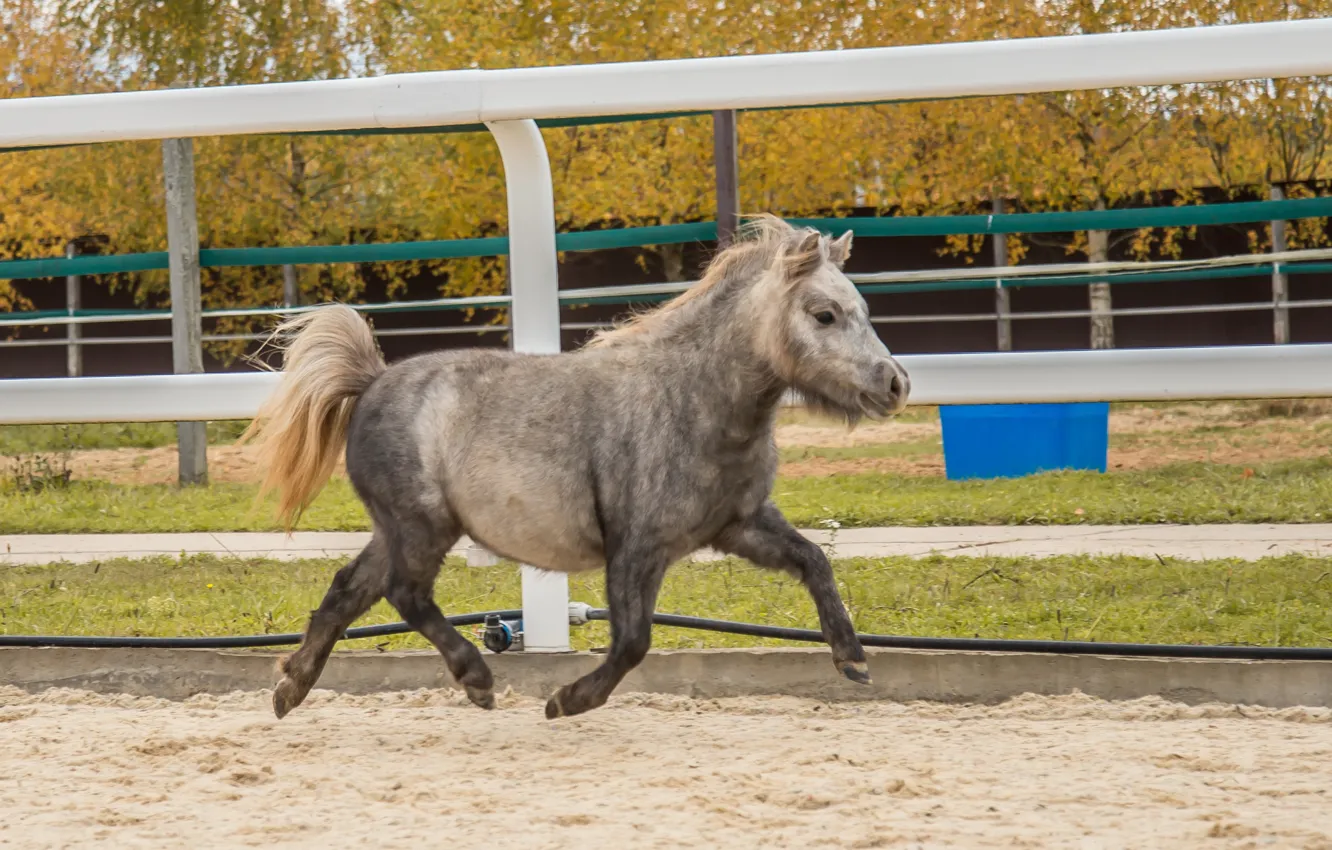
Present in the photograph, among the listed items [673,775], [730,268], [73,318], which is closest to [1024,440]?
[730,268]

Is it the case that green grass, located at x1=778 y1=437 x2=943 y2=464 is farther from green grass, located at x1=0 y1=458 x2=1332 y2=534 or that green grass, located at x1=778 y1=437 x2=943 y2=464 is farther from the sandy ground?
the sandy ground

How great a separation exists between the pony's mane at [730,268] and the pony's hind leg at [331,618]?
985 millimetres

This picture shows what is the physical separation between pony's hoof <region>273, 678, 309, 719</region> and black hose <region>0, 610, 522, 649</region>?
48 centimetres

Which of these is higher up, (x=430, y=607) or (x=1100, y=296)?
(x=1100, y=296)

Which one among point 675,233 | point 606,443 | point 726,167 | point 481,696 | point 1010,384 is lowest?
point 481,696

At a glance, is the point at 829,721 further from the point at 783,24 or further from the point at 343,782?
the point at 783,24

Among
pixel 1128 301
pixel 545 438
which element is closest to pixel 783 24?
pixel 1128 301

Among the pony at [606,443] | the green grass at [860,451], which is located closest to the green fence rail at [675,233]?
the green grass at [860,451]

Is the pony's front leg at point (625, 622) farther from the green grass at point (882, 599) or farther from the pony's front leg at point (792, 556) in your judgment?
the green grass at point (882, 599)

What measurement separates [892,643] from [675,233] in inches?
160

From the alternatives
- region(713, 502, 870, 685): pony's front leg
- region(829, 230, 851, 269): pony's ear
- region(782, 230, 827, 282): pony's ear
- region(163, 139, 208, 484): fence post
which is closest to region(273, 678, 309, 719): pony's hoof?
Result: region(713, 502, 870, 685): pony's front leg

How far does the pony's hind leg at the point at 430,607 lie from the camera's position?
448 centimetres

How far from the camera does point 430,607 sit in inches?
179

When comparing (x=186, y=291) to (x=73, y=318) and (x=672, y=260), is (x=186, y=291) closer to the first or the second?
(x=73, y=318)
